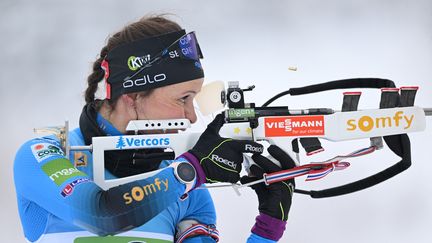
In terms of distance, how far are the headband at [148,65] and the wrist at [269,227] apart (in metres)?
0.35

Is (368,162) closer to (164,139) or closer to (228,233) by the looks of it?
(228,233)

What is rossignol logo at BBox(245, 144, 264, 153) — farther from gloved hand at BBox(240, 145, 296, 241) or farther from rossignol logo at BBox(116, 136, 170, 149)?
rossignol logo at BBox(116, 136, 170, 149)

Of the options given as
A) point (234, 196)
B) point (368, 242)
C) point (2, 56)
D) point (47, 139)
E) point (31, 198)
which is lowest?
point (368, 242)

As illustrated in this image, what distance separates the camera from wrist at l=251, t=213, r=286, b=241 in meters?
1.21

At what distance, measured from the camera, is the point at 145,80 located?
4.13ft

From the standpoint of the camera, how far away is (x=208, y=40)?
2.11 m

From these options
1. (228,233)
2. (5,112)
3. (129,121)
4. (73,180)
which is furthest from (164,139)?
(5,112)

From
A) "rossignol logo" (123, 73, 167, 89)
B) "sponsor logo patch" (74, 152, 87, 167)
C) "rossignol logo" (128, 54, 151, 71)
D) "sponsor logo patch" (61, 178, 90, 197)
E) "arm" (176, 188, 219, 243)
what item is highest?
"rossignol logo" (128, 54, 151, 71)

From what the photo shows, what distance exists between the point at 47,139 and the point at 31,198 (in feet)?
0.42

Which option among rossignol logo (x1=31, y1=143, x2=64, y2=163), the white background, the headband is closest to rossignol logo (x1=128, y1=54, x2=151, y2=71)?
the headband

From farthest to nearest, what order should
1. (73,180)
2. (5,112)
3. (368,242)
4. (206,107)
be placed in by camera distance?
(5,112) → (368,242) → (206,107) → (73,180)

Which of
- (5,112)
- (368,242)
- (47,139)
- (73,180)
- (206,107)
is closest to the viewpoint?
(73,180)

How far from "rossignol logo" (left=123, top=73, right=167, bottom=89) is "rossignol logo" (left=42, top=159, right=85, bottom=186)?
228mm

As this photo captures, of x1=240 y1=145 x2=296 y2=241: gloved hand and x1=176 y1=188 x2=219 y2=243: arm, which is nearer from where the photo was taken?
x1=240 y1=145 x2=296 y2=241: gloved hand
